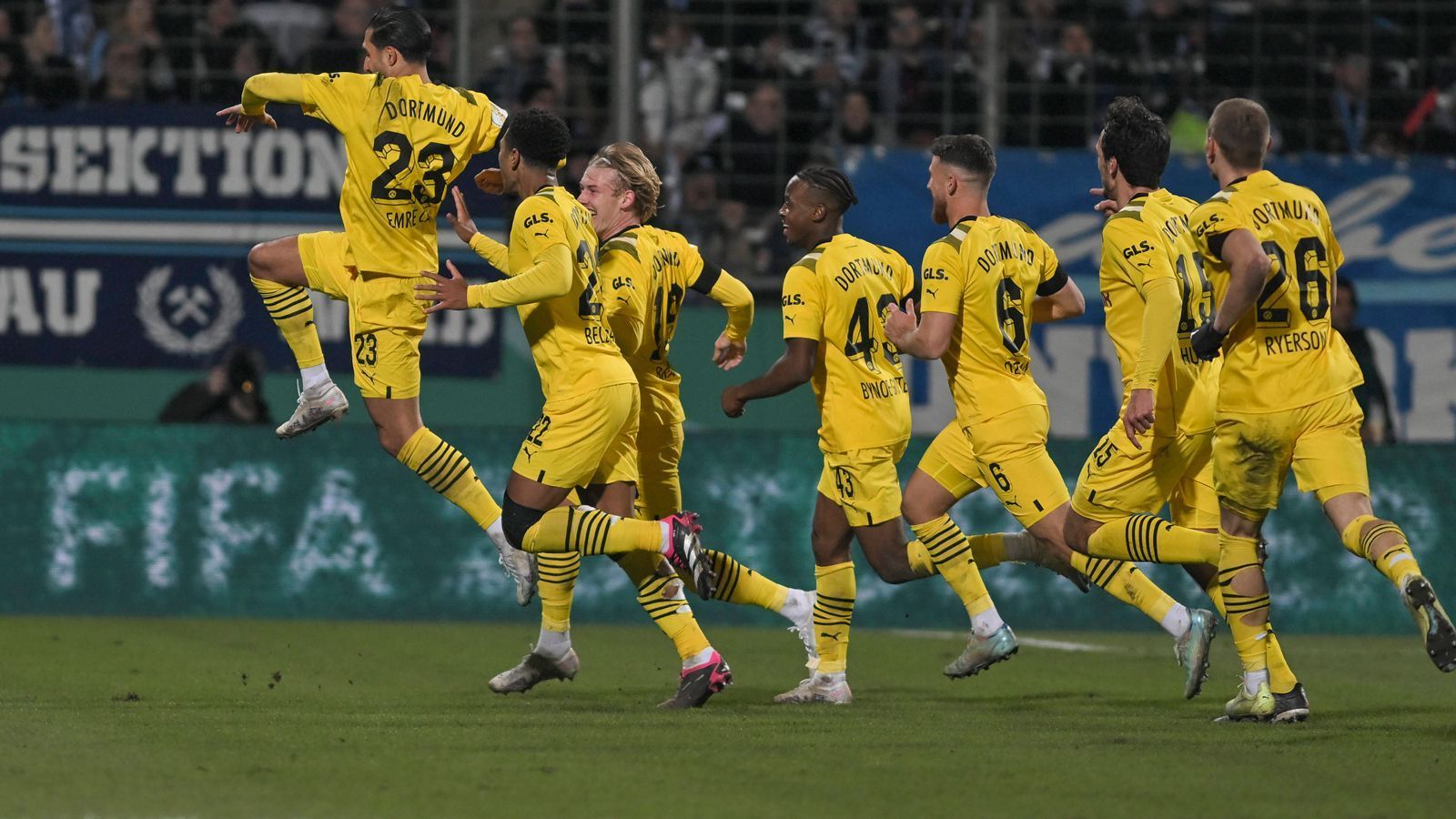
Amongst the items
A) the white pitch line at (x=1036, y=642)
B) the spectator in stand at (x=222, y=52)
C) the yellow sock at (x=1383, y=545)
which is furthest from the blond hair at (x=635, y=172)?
the spectator in stand at (x=222, y=52)

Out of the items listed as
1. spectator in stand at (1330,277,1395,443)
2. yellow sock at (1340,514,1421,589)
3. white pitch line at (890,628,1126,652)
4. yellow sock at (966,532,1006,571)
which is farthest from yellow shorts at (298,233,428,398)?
spectator in stand at (1330,277,1395,443)

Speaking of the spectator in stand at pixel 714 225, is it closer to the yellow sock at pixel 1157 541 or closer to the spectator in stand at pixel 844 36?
the spectator in stand at pixel 844 36

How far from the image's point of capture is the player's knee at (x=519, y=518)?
829 centimetres

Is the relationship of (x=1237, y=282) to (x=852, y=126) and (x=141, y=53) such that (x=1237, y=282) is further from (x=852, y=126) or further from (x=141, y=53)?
(x=141, y=53)

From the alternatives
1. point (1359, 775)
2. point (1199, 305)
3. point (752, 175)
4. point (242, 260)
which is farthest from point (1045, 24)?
point (1359, 775)

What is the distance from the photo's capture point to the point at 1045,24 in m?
15.1

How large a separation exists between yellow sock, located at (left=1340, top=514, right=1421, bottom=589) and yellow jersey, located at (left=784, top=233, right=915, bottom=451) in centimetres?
205

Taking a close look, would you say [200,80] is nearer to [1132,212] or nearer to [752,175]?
[752,175]

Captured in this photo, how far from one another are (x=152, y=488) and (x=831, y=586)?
6032 mm

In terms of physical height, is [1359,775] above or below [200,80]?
below

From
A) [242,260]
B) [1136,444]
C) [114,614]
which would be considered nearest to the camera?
[1136,444]

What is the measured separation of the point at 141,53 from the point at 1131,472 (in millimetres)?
9074

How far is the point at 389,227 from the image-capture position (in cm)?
927

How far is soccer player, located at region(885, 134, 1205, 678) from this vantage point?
8625 millimetres
